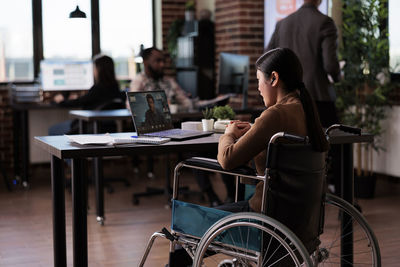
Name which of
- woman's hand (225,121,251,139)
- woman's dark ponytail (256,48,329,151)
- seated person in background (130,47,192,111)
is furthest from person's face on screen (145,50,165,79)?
woman's dark ponytail (256,48,329,151)

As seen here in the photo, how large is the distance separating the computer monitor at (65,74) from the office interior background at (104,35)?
0.30m

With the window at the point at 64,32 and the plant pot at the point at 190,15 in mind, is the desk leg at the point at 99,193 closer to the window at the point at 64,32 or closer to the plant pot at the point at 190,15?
the window at the point at 64,32

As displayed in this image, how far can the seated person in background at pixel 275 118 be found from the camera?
230 cm

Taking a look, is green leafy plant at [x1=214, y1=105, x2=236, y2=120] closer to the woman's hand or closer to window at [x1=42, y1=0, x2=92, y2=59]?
the woman's hand

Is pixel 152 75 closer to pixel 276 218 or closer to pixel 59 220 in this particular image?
pixel 59 220

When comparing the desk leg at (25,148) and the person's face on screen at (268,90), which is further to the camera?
the desk leg at (25,148)

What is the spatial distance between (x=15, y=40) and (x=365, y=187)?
13.0 ft

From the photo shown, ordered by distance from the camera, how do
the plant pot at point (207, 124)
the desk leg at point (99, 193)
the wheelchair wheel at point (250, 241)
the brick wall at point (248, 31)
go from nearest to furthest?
1. the wheelchair wheel at point (250, 241)
2. the plant pot at point (207, 124)
3. the desk leg at point (99, 193)
4. the brick wall at point (248, 31)

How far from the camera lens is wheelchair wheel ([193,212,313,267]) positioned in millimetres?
2127

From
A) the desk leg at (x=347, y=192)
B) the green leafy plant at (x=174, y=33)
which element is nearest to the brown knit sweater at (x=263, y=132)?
the desk leg at (x=347, y=192)

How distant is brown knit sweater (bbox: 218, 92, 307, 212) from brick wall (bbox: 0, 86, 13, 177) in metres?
4.70

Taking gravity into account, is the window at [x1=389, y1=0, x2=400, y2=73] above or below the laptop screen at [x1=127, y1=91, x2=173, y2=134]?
above

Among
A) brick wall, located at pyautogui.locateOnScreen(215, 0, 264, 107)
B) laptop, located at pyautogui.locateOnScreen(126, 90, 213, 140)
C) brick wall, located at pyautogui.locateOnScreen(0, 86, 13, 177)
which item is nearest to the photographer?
laptop, located at pyautogui.locateOnScreen(126, 90, 213, 140)

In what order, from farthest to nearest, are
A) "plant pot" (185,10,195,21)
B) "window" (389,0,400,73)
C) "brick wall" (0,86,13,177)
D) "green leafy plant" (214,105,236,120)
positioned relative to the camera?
"plant pot" (185,10,195,21), "brick wall" (0,86,13,177), "window" (389,0,400,73), "green leafy plant" (214,105,236,120)
